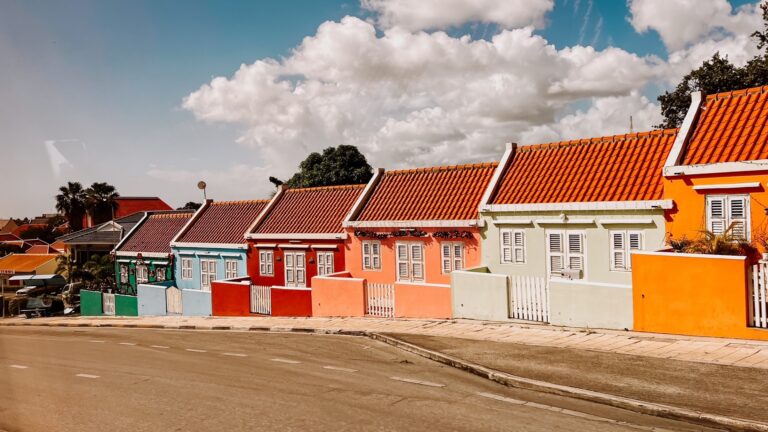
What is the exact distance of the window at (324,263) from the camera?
91.4 feet

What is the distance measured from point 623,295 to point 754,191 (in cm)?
459


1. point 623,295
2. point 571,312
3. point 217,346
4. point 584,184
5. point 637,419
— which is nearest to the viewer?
point 637,419

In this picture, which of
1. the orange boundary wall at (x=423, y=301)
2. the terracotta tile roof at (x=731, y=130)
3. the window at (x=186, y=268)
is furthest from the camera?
the window at (x=186, y=268)

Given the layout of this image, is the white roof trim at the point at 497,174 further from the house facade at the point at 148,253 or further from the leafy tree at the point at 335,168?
the leafy tree at the point at 335,168

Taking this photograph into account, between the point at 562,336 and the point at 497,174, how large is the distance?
927 cm

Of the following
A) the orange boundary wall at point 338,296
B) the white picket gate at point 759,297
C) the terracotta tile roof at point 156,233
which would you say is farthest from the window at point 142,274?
the white picket gate at point 759,297

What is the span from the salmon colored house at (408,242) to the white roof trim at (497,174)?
2.74 ft

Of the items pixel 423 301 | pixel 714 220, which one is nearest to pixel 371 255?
pixel 423 301

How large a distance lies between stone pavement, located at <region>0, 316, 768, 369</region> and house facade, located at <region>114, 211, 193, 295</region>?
52.1 ft

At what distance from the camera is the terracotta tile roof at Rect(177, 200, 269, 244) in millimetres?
33250

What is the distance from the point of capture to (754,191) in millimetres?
15180

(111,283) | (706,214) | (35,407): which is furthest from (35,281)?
(706,214)

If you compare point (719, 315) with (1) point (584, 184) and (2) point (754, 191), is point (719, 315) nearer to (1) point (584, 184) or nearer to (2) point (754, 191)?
(2) point (754, 191)

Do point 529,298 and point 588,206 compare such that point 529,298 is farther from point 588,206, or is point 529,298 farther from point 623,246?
point 588,206
